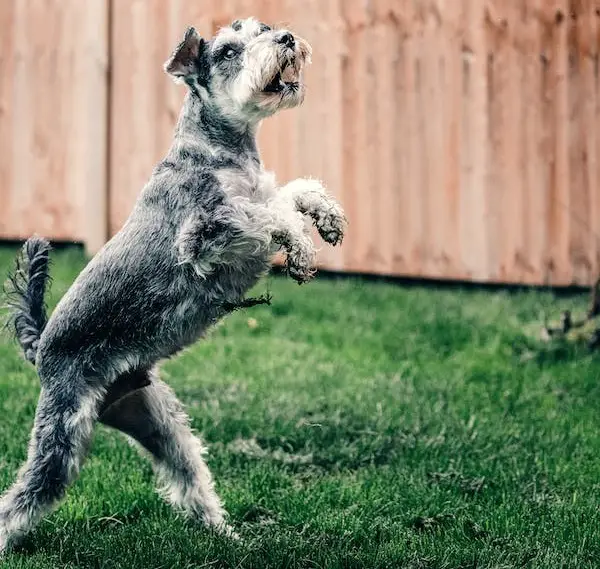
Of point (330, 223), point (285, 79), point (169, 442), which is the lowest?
point (169, 442)

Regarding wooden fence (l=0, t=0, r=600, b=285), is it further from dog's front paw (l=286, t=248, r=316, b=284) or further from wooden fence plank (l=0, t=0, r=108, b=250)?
dog's front paw (l=286, t=248, r=316, b=284)

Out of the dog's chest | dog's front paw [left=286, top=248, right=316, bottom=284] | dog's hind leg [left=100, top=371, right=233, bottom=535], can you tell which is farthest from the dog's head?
dog's hind leg [left=100, top=371, right=233, bottom=535]

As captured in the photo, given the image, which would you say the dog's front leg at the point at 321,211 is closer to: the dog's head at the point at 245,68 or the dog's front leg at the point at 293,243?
the dog's front leg at the point at 293,243

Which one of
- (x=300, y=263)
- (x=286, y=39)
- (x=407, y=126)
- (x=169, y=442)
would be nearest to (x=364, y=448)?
(x=169, y=442)

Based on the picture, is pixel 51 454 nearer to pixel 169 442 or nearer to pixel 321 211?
pixel 169 442

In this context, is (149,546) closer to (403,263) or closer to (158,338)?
(158,338)

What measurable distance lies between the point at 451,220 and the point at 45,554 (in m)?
4.89

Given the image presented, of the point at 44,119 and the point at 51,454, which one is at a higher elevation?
the point at 44,119

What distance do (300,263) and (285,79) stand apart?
66 centimetres

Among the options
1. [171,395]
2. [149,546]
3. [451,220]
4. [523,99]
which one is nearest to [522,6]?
[523,99]

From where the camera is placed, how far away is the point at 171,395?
4.24m

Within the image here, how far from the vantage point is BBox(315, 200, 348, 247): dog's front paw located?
13.0 ft

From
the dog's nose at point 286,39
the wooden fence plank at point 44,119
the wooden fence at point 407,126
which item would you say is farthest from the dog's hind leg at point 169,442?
the wooden fence plank at point 44,119

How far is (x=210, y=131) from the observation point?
4.00 metres
